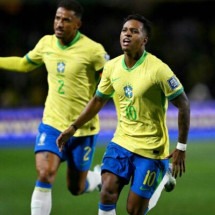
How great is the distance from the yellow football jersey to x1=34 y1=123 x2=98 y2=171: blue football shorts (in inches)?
3.3

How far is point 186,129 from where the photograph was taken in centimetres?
785

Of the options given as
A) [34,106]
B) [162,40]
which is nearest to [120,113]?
[34,106]

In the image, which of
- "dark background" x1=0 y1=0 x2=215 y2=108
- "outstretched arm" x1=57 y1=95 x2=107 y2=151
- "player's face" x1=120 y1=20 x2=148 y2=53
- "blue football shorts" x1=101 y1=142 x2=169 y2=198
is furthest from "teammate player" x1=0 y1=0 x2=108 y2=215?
"dark background" x1=0 y1=0 x2=215 y2=108

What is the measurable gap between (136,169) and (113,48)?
16.1 m

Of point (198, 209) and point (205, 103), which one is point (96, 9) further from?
point (198, 209)

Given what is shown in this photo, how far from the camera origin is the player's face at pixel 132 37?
26.5 ft

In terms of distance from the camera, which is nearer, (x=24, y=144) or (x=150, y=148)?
(x=150, y=148)

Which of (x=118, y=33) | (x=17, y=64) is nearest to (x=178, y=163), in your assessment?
(x=17, y=64)

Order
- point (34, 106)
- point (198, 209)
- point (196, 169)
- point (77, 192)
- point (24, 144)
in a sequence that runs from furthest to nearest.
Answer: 1. point (34, 106)
2. point (24, 144)
3. point (196, 169)
4. point (198, 209)
5. point (77, 192)

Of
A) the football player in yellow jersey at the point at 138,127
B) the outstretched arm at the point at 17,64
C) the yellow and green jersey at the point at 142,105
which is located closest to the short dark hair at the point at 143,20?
the football player in yellow jersey at the point at 138,127

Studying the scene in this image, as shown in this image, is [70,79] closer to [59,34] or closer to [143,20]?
[59,34]

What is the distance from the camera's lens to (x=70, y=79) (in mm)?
9523

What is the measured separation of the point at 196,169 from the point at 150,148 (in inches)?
317

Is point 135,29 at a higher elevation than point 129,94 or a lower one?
higher
